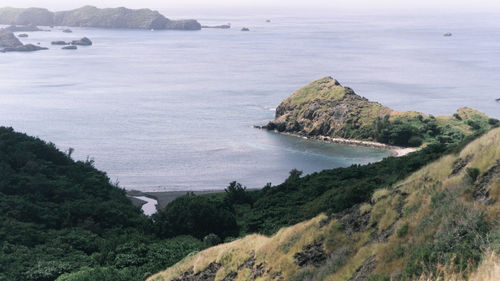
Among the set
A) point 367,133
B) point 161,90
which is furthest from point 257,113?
point 161,90

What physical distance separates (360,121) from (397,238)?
330 feet

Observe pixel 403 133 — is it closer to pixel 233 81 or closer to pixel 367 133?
pixel 367 133

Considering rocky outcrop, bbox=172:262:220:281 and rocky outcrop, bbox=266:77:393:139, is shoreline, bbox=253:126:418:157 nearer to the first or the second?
rocky outcrop, bbox=266:77:393:139

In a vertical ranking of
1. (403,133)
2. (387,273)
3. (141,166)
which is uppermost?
(387,273)

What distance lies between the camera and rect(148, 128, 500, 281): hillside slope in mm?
17094

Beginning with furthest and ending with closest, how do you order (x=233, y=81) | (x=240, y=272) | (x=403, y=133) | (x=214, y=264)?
(x=233, y=81)
(x=403, y=133)
(x=214, y=264)
(x=240, y=272)

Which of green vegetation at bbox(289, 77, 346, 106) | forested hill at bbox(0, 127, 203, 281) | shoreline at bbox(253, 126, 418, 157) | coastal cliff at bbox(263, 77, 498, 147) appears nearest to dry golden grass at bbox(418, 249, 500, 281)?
forested hill at bbox(0, 127, 203, 281)

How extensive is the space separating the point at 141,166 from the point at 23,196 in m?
41.9

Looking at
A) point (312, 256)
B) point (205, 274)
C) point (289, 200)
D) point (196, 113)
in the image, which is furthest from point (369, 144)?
point (312, 256)

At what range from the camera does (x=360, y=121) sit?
4724 inches

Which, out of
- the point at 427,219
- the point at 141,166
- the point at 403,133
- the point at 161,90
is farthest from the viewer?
the point at 161,90

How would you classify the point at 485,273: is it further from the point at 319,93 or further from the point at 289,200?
the point at 319,93

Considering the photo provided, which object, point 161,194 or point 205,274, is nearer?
point 205,274

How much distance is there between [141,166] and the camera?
10019 cm
